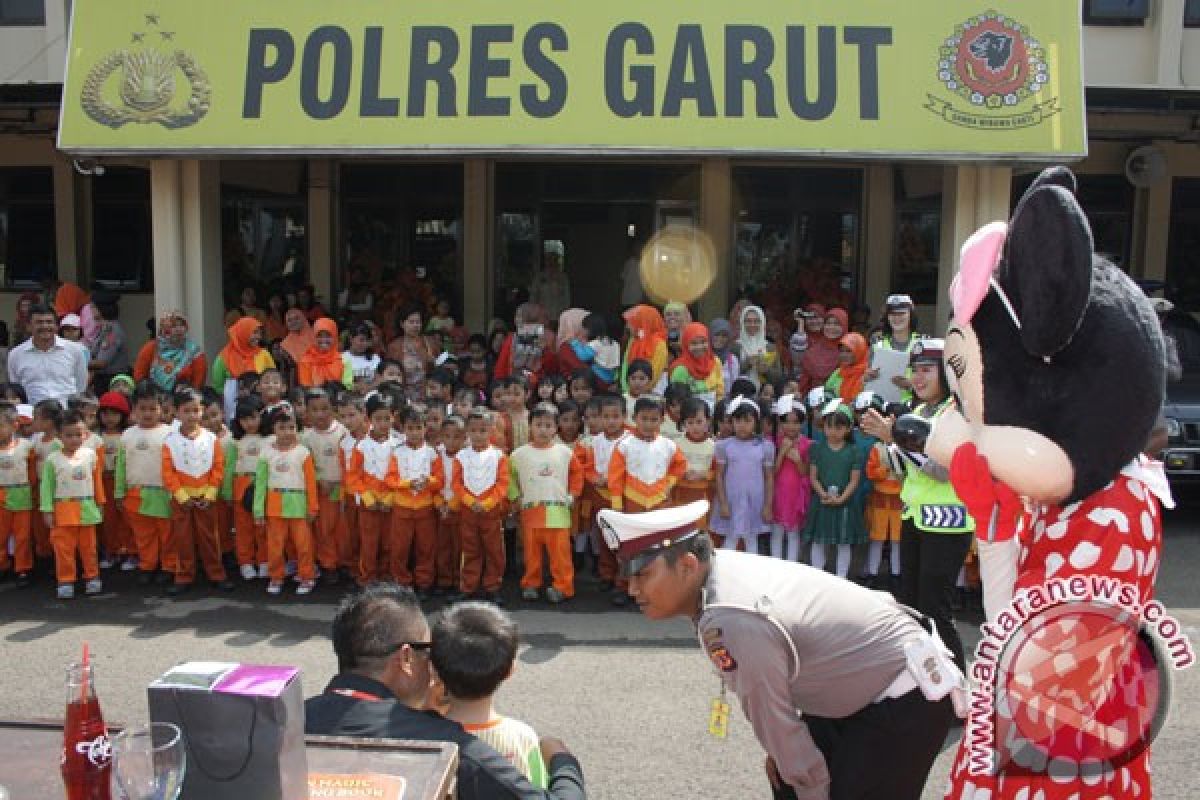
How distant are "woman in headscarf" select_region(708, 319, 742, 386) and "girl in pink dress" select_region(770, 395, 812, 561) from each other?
1223 millimetres

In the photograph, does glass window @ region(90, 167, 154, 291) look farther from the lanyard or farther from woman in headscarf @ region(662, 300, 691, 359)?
the lanyard

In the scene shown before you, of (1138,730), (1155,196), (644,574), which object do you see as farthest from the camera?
(1155,196)

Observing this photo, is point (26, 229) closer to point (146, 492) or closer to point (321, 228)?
point (321, 228)

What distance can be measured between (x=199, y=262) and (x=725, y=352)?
4.74m

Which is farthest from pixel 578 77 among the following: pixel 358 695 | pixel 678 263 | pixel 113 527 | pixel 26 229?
pixel 26 229

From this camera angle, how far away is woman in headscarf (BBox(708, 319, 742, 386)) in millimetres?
8227

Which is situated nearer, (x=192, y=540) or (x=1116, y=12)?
(x=192, y=540)

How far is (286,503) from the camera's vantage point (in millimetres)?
6438

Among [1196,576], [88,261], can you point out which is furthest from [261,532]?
[88,261]

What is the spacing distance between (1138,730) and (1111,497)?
1.87 feet

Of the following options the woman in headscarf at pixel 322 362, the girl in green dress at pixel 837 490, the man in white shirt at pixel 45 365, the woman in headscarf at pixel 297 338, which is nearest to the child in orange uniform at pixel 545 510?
the girl in green dress at pixel 837 490

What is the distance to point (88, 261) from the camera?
13.2m

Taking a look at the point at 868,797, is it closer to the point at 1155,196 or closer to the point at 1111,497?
the point at 1111,497

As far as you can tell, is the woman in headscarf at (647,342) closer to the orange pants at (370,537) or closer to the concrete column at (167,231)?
the orange pants at (370,537)
